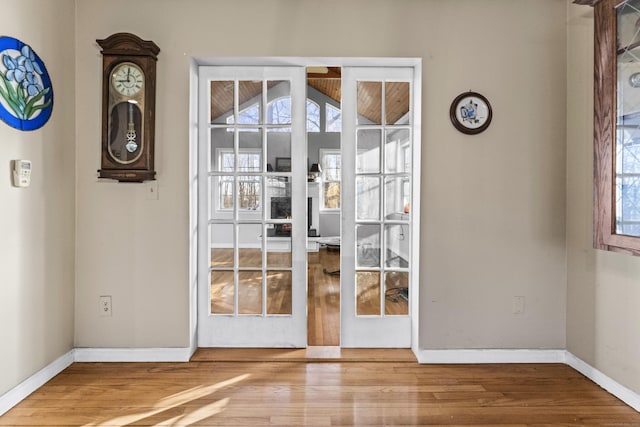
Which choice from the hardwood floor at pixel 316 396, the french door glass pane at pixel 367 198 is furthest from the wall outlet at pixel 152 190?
the french door glass pane at pixel 367 198

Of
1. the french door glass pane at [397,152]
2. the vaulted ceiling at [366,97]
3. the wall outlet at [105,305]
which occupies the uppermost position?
the vaulted ceiling at [366,97]

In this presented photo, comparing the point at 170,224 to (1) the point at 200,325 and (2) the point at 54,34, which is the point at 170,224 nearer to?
(1) the point at 200,325

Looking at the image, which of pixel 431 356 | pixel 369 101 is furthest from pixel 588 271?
pixel 369 101

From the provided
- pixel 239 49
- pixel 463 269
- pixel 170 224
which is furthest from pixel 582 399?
pixel 239 49

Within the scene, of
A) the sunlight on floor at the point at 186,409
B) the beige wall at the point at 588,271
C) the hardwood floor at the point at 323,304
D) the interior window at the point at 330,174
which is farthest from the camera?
the interior window at the point at 330,174

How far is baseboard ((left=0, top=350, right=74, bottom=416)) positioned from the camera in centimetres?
215

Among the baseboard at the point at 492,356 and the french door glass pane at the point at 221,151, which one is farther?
the french door glass pane at the point at 221,151

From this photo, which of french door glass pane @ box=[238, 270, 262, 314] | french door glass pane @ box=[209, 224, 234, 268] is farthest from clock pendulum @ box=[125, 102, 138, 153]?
french door glass pane @ box=[238, 270, 262, 314]

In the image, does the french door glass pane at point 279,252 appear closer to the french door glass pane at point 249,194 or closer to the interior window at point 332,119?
the french door glass pane at point 249,194

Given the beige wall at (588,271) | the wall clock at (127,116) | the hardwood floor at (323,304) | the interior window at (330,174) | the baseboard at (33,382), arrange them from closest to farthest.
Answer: the baseboard at (33,382) → the beige wall at (588,271) → the wall clock at (127,116) → the hardwood floor at (323,304) → the interior window at (330,174)

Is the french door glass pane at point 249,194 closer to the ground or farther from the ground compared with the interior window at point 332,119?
closer to the ground

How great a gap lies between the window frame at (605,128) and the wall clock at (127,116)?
8.83 feet

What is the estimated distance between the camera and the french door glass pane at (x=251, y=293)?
3.00 meters

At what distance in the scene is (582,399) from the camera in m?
2.29
